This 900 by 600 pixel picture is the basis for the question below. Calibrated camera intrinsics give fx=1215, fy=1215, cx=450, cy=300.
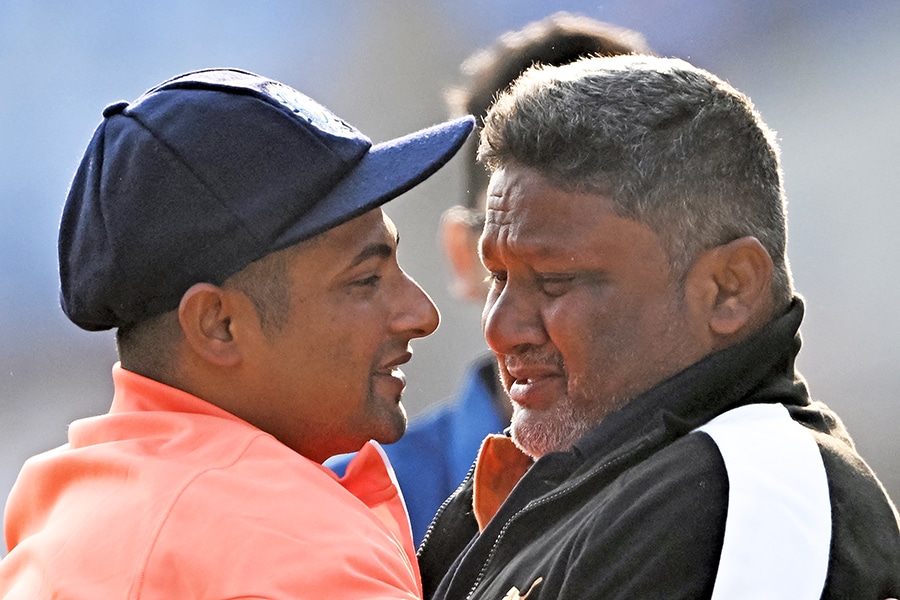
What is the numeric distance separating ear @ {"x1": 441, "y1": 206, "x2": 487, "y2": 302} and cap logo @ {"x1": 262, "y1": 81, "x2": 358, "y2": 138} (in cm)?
102

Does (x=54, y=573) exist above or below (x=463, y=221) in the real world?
below

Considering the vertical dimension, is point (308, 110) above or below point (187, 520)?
above

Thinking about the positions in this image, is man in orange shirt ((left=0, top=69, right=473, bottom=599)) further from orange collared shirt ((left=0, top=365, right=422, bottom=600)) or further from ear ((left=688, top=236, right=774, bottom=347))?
ear ((left=688, top=236, right=774, bottom=347))

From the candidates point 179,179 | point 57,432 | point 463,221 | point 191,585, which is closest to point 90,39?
Answer: point 57,432

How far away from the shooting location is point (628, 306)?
1.74 metres

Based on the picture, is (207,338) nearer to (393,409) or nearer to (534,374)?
(393,409)

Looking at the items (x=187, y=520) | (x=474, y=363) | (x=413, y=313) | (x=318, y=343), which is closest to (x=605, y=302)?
(x=413, y=313)

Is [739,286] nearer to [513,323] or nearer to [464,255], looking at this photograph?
[513,323]

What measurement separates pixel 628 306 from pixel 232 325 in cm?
58

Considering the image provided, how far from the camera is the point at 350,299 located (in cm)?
185

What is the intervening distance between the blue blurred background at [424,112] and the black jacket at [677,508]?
3814 mm

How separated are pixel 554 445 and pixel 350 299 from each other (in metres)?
0.38

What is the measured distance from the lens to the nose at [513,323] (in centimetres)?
179

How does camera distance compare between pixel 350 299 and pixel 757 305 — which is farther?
pixel 350 299
